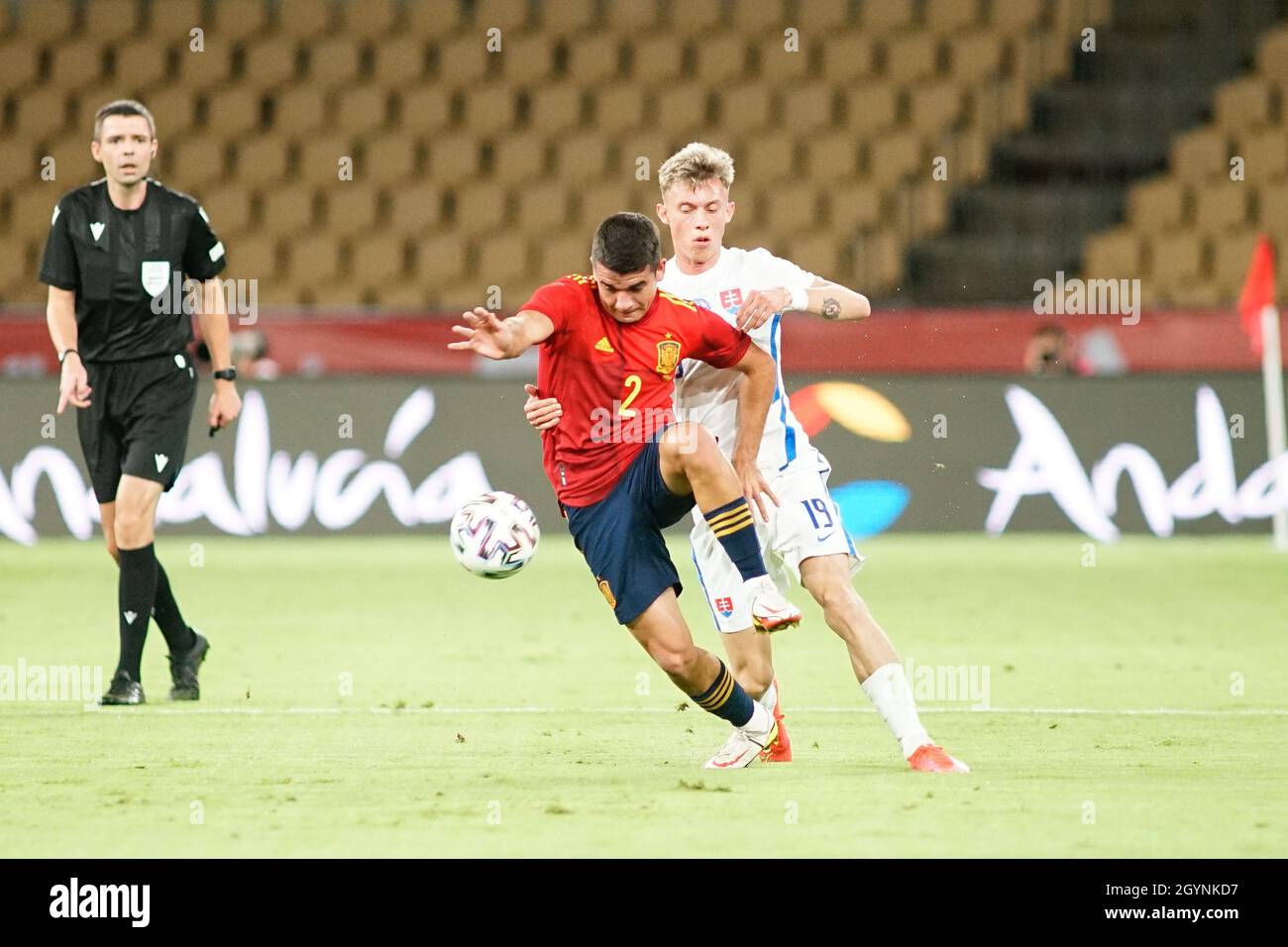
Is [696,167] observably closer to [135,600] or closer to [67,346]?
[67,346]

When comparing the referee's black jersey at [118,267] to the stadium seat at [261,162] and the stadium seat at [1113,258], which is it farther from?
the stadium seat at [261,162]

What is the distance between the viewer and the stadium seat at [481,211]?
70.0ft

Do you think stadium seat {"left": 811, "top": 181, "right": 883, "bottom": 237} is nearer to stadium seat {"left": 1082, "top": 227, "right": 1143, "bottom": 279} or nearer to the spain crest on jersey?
stadium seat {"left": 1082, "top": 227, "right": 1143, "bottom": 279}

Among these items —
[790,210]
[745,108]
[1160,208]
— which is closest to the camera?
[1160,208]

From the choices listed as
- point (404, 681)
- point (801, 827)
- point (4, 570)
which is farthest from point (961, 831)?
point (4, 570)

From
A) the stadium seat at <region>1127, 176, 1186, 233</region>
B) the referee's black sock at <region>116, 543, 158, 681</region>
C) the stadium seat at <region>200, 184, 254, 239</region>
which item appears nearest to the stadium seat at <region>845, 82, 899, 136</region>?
the stadium seat at <region>1127, 176, 1186, 233</region>

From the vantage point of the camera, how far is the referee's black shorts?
8.30m

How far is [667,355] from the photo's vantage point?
6.66m

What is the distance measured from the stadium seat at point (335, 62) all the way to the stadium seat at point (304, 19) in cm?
43

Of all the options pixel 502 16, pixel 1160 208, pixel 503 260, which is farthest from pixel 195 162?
pixel 1160 208

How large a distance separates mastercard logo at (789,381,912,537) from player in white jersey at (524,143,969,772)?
858 cm

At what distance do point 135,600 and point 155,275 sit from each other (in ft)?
4.62

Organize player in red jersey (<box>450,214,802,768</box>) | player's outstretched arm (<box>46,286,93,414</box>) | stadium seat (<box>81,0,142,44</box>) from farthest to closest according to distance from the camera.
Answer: stadium seat (<box>81,0,142,44</box>) < player's outstretched arm (<box>46,286,93,414</box>) < player in red jersey (<box>450,214,802,768</box>)

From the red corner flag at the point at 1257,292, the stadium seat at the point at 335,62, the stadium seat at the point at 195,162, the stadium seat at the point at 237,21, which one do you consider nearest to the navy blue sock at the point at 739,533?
the red corner flag at the point at 1257,292
